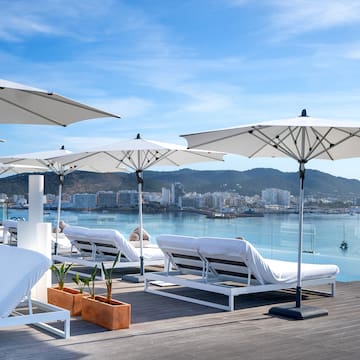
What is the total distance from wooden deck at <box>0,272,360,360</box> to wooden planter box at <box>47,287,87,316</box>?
8.0 inches

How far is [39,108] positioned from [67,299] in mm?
2289

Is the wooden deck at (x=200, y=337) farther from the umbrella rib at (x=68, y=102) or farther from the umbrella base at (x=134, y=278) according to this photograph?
the umbrella rib at (x=68, y=102)

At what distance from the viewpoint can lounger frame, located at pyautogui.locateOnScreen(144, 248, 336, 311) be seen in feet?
25.2

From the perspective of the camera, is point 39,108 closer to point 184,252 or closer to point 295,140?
point 295,140

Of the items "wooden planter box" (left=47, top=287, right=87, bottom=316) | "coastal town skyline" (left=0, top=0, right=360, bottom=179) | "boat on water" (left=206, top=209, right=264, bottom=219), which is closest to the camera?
"wooden planter box" (left=47, top=287, right=87, bottom=316)

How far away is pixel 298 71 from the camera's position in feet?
59.3

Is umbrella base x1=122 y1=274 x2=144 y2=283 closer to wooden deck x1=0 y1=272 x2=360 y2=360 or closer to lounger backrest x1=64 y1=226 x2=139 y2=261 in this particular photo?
lounger backrest x1=64 y1=226 x2=139 y2=261

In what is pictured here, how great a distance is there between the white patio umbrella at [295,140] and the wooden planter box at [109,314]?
185 cm

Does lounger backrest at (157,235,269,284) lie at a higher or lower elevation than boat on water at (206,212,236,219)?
lower

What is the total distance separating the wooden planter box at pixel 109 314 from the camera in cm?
634

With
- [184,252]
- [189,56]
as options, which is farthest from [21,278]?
[189,56]

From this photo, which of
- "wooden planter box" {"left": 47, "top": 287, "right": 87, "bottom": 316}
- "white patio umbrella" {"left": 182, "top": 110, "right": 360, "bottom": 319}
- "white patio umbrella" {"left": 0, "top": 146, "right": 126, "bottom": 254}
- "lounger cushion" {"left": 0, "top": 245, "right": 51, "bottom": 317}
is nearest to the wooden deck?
"wooden planter box" {"left": 47, "top": 287, "right": 87, "bottom": 316}

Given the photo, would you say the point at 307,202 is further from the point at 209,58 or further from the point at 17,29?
the point at 17,29

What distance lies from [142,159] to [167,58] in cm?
737
